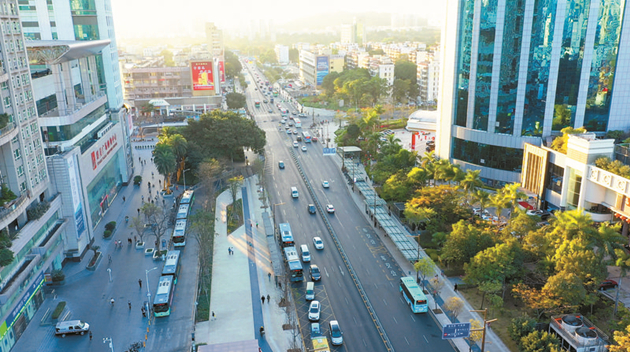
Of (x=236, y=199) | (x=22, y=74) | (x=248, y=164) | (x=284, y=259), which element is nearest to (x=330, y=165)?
(x=248, y=164)

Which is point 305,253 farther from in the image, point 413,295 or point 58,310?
point 58,310

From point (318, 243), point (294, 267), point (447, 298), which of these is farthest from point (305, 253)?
point (447, 298)

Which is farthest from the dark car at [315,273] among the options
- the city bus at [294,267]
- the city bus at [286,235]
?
the city bus at [286,235]

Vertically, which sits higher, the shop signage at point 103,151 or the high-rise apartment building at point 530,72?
the high-rise apartment building at point 530,72

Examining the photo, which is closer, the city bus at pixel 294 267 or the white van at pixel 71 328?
the white van at pixel 71 328

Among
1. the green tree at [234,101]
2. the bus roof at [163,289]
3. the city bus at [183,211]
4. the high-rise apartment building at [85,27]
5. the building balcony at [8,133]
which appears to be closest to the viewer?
the building balcony at [8,133]

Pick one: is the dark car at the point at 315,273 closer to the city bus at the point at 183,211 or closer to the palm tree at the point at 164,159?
the city bus at the point at 183,211

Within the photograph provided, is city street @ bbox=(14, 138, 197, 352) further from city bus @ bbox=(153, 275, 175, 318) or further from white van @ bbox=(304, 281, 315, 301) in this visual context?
white van @ bbox=(304, 281, 315, 301)

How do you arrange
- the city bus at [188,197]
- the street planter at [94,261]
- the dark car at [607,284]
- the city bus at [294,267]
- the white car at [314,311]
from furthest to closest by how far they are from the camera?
the city bus at [188,197] < the street planter at [94,261] < the city bus at [294,267] < the dark car at [607,284] < the white car at [314,311]
